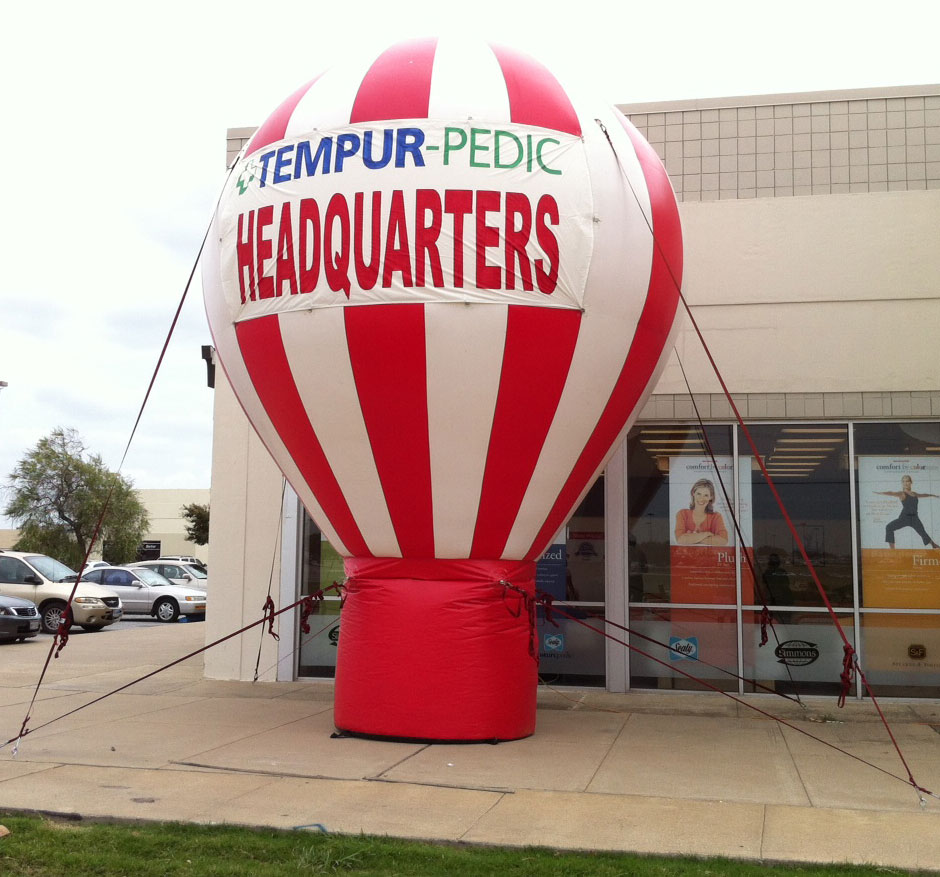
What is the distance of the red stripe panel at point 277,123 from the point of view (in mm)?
7699

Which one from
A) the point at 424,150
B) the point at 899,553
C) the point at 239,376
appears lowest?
the point at 899,553

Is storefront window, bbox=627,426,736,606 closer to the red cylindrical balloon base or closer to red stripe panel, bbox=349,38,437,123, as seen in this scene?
the red cylindrical balloon base

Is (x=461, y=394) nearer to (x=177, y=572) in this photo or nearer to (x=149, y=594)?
(x=149, y=594)

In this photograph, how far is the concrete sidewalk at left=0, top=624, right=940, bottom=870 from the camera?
5508 millimetres

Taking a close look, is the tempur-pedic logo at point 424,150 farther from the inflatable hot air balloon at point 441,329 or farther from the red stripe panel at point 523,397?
the red stripe panel at point 523,397

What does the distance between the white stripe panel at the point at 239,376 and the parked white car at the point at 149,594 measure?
16.0 metres

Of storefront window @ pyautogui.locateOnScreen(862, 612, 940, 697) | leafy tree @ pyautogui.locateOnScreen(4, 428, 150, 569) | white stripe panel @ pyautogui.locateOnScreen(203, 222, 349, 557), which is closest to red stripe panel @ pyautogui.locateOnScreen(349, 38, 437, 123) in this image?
white stripe panel @ pyautogui.locateOnScreen(203, 222, 349, 557)

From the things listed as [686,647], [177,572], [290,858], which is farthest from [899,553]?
[177,572]

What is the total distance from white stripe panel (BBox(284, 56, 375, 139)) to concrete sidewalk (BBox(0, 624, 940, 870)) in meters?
4.49

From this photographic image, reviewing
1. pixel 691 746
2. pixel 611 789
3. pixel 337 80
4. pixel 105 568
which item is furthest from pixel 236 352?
pixel 105 568

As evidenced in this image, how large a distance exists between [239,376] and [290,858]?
3931 millimetres

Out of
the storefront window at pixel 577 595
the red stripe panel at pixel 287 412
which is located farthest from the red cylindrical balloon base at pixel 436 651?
the storefront window at pixel 577 595

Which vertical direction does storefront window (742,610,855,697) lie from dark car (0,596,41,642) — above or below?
above

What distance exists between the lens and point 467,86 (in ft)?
24.3
